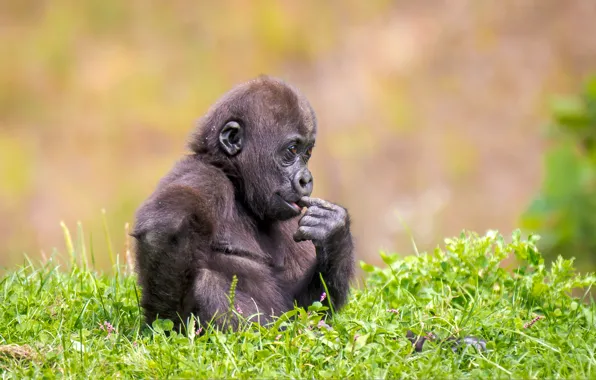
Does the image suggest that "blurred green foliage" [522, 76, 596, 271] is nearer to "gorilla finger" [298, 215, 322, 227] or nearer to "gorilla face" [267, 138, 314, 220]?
"gorilla face" [267, 138, 314, 220]

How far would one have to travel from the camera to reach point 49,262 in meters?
5.98

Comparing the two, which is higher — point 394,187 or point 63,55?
point 63,55

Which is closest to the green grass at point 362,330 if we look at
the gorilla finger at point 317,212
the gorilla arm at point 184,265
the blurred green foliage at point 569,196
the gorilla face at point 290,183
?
the gorilla arm at point 184,265

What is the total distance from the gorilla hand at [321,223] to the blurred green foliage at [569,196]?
15.2ft

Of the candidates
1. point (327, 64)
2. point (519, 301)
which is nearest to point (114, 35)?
point (327, 64)

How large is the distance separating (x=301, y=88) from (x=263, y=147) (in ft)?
30.0

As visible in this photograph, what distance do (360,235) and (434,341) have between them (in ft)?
29.9

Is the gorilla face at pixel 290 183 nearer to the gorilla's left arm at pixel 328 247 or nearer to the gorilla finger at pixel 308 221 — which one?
the gorilla's left arm at pixel 328 247

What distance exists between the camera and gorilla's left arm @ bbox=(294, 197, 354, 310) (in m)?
5.12

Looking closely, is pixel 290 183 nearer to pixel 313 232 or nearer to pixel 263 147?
pixel 263 147

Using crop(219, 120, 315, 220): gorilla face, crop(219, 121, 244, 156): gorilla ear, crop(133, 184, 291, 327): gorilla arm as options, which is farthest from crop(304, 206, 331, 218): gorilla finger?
crop(219, 121, 244, 156): gorilla ear

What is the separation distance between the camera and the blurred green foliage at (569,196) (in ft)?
30.8

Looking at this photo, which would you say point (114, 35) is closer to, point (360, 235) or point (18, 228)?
point (18, 228)

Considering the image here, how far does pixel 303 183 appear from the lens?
5492 millimetres
